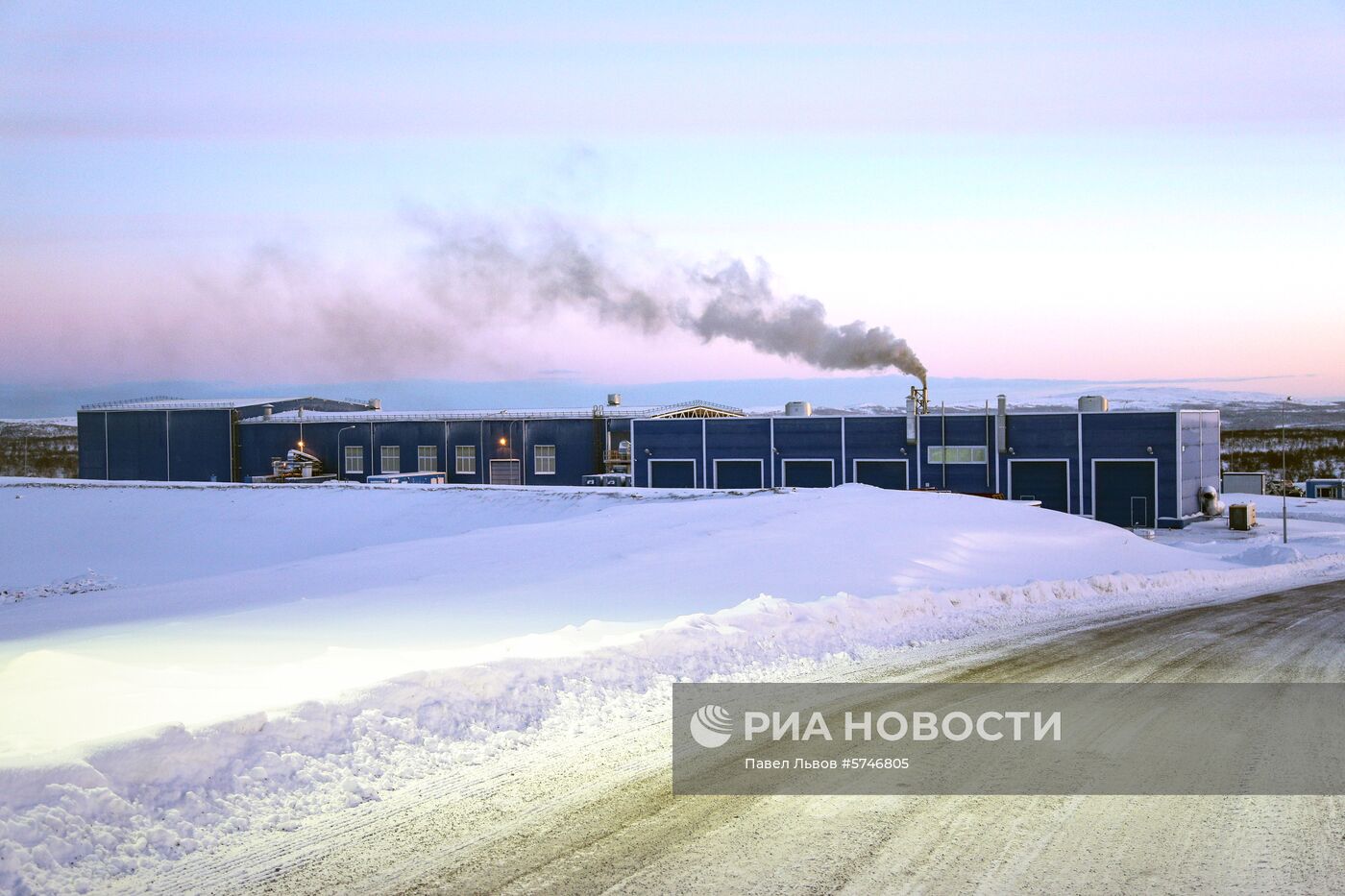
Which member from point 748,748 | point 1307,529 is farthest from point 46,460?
point 748,748

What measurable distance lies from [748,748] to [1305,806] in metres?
3.98

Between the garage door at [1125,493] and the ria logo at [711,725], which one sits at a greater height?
the ria logo at [711,725]

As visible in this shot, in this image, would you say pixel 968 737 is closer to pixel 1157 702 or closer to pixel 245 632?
pixel 1157 702

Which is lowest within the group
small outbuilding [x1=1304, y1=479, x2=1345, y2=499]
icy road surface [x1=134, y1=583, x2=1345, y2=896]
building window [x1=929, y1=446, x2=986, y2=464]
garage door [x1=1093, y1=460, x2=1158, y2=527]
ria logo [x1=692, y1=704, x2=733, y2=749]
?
small outbuilding [x1=1304, y1=479, x2=1345, y2=499]

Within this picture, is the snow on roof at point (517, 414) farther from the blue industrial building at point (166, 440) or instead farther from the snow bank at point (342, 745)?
the snow bank at point (342, 745)

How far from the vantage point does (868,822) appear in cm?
Answer: 648

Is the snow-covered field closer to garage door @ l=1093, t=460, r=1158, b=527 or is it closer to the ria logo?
the ria logo

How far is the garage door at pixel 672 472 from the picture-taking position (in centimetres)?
5719

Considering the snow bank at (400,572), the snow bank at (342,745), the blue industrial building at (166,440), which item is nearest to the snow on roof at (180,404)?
the blue industrial building at (166,440)

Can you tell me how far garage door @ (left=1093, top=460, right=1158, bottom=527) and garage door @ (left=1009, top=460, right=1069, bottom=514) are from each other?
1486 millimetres

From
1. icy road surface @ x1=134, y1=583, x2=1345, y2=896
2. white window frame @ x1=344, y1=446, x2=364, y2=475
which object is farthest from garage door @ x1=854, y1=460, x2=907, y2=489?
icy road surface @ x1=134, y1=583, x2=1345, y2=896

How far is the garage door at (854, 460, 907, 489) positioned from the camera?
174 feet

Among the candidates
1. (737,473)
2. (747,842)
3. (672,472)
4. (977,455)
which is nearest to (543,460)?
(672,472)

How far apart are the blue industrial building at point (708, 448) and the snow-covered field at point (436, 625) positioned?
16.3 meters
